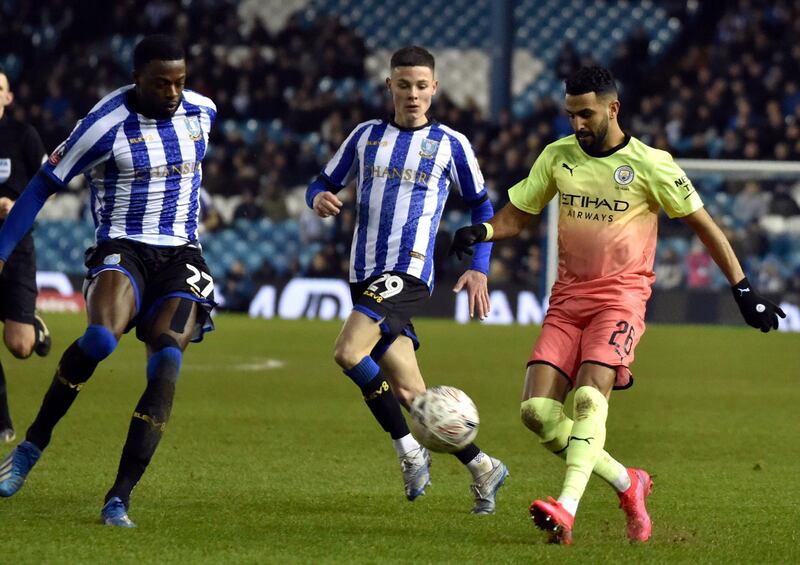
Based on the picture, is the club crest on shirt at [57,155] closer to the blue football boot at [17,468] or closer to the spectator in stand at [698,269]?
the blue football boot at [17,468]

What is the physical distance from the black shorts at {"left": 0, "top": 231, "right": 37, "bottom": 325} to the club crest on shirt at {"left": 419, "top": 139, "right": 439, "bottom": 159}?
2.89 meters

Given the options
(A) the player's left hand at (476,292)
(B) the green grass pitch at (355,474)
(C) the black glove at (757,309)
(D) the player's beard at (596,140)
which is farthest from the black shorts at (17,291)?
(C) the black glove at (757,309)

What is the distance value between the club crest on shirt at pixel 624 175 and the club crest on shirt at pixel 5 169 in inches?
164

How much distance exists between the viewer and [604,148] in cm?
591

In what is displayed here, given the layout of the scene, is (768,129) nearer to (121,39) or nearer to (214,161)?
(214,161)

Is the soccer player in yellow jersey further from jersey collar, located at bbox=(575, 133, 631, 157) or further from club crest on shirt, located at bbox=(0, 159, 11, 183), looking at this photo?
club crest on shirt, located at bbox=(0, 159, 11, 183)

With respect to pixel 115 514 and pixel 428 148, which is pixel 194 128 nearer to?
pixel 428 148

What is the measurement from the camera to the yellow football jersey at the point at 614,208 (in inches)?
229

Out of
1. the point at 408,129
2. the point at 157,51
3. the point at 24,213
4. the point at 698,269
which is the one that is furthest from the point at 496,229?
the point at 698,269

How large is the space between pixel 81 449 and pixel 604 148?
3.63 m

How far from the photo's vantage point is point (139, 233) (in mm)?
6176

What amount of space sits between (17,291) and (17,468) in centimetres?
263

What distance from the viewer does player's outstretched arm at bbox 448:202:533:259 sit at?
598 cm

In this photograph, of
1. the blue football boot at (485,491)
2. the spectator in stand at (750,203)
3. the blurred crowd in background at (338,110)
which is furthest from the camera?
the blurred crowd in background at (338,110)
